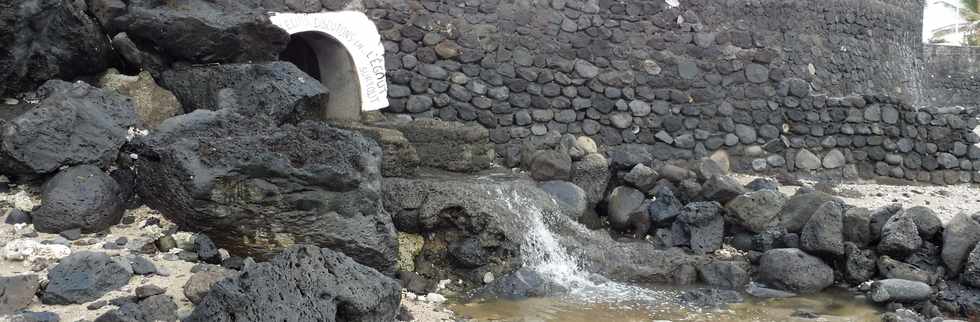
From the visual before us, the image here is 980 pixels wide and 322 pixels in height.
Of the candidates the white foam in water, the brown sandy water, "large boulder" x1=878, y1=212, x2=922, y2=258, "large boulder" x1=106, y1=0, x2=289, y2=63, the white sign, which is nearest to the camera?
the brown sandy water

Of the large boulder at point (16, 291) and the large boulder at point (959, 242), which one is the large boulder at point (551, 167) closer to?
the large boulder at point (959, 242)

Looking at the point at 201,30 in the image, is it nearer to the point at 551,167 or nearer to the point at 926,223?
the point at 551,167

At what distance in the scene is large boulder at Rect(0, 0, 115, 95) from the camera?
5820 mm

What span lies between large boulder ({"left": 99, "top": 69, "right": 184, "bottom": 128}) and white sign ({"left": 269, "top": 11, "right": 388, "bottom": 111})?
202 centimetres

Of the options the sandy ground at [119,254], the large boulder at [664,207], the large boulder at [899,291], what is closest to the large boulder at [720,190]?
the large boulder at [664,207]

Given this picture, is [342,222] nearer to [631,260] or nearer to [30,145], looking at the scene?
[30,145]

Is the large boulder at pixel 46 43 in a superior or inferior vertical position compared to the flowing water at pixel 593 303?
superior

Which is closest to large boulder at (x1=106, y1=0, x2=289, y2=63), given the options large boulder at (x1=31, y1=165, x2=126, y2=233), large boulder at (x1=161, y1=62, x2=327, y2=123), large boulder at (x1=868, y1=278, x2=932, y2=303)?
large boulder at (x1=161, y1=62, x2=327, y2=123)

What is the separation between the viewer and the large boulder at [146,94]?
6.18 metres

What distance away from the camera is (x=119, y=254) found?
459 centimetres

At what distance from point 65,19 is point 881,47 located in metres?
10.6

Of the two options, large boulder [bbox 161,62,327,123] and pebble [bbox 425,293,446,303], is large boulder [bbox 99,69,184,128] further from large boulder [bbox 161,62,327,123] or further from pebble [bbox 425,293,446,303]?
pebble [bbox 425,293,446,303]

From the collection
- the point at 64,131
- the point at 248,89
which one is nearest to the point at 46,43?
the point at 64,131

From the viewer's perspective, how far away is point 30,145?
201 inches
